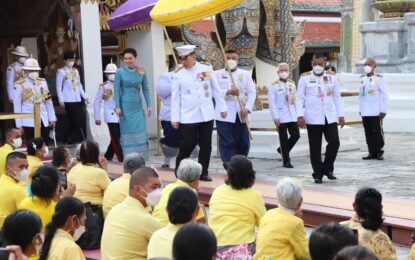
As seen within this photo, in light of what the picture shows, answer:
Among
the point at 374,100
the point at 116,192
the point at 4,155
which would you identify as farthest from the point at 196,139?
the point at 374,100

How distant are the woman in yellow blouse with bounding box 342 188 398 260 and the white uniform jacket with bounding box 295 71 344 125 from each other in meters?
5.08

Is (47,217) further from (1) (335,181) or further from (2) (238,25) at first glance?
(2) (238,25)

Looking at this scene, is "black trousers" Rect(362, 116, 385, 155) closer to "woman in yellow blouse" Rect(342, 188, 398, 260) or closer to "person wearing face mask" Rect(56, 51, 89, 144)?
"person wearing face mask" Rect(56, 51, 89, 144)

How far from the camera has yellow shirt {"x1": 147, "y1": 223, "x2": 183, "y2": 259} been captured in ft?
15.6

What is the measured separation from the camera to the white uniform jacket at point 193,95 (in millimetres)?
9734

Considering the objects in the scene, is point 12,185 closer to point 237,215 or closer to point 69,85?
point 237,215

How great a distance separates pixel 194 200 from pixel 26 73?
8101mm

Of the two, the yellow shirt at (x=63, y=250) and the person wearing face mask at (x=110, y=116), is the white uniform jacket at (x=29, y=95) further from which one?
the yellow shirt at (x=63, y=250)

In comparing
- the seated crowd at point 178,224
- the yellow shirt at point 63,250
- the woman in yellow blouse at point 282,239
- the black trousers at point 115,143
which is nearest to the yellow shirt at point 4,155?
the seated crowd at point 178,224

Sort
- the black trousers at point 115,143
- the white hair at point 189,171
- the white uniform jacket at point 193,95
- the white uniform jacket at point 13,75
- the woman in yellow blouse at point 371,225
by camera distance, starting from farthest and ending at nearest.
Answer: the white uniform jacket at point 13,75
the black trousers at point 115,143
the white uniform jacket at point 193,95
the white hair at point 189,171
the woman in yellow blouse at point 371,225

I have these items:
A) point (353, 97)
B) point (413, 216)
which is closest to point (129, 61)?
point (413, 216)

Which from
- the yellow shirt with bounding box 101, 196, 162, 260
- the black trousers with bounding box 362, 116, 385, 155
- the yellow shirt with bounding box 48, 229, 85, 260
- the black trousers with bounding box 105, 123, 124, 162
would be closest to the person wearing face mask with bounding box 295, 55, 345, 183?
the black trousers with bounding box 362, 116, 385, 155

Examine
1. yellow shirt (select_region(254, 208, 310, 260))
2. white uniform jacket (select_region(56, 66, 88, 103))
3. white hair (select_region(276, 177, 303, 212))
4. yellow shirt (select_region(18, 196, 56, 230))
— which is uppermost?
white uniform jacket (select_region(56, 66, 88, 103))

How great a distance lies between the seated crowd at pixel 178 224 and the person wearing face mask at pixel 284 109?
4.80 m
